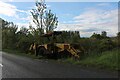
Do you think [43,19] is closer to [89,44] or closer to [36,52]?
[36,52]

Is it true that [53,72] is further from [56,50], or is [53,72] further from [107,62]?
[56,50]

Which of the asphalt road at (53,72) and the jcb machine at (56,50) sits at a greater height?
the jcb machine at (56,50)

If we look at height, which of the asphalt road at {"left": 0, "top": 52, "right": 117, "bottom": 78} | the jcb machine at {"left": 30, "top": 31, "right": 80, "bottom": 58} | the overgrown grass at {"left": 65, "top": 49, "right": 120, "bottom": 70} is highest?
the jcb machine at {"left": 30, "top": 31, "right": 80, "bottom": 58}

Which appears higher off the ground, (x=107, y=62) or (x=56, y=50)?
(x=56, y=50)

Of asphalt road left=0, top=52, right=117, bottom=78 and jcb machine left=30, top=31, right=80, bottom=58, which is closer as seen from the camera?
asphalt road left=0, top=52, right=117, bottom=78

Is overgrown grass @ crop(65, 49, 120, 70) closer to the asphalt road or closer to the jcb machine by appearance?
the asphalt road

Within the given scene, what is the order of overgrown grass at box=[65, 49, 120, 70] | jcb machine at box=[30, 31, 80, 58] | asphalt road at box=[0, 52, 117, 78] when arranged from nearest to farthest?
asphalt road at box=[0, 52, 117, 78]
overgrown grass at box=[65, 49, 120, 70]
jcb machine at box=[30, 31, 80, 58]

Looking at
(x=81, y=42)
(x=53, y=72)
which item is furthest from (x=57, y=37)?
(x=53, y=72)

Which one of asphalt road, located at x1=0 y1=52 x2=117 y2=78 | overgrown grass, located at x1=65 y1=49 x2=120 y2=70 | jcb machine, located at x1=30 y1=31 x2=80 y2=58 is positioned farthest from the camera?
jcb machine, located at x1=30 y1=31 x2=80 y2=58

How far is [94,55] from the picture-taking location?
23.1m

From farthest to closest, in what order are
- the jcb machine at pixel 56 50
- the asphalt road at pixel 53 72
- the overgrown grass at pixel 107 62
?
the jcb machine at pixel 56 50
the overgrown grass at pixel 107 62
the asphalt road at pixel 53 72

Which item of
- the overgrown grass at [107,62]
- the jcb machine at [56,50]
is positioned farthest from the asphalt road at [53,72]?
the jcb machine at [56,50]

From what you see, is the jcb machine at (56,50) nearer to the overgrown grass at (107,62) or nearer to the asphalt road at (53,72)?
the overgrown grass at (107,62)

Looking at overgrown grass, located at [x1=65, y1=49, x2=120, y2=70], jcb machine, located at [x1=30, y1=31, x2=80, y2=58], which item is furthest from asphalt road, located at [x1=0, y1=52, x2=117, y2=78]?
jcb machine, located at [x1=30, y1=31, x2=80, y2=58]
